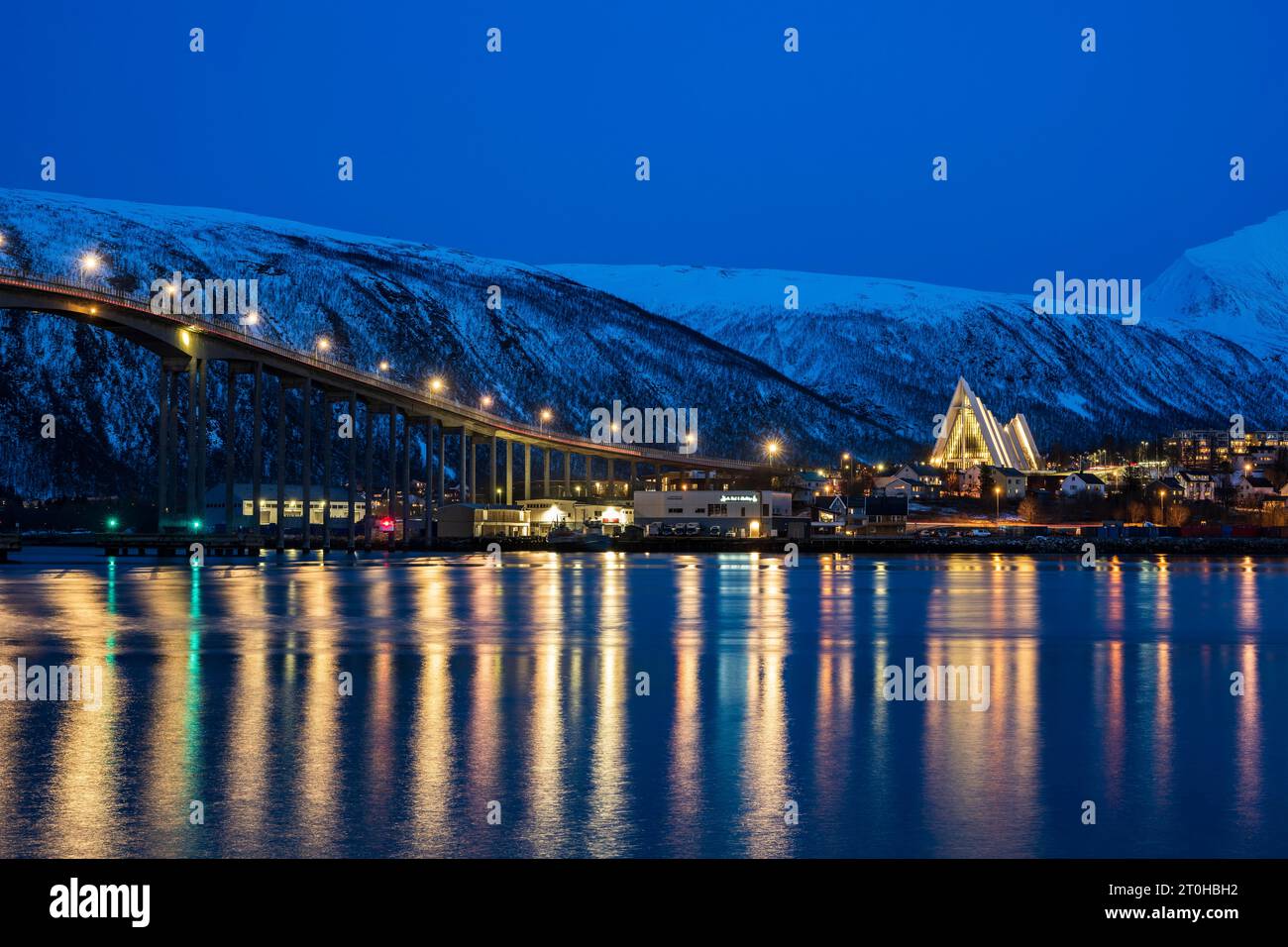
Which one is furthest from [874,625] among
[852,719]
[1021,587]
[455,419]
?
[455,419]

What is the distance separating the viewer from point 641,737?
20859 millimetres

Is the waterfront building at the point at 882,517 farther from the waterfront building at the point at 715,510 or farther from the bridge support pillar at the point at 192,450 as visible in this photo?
the bridge support pillar at the point at 192,450

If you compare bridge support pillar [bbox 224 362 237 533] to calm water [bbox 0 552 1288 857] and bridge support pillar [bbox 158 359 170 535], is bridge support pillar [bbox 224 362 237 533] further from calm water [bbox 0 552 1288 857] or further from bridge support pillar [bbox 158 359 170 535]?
calm water [bbox 0 552 1288 857]

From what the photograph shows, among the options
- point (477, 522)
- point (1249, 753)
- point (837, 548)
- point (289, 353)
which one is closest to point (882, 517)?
point (837, 548)

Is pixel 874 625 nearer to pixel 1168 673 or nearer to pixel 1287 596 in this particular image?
pixel 1168 673

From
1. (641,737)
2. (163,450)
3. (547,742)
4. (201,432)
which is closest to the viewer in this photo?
(547,742)

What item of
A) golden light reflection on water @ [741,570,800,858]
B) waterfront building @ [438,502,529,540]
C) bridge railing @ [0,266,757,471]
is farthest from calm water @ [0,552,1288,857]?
waterfront building @ [438,502,529,540]

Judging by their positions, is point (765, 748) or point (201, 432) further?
point (201, 432)

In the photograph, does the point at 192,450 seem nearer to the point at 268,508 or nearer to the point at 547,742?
the point at 268,508

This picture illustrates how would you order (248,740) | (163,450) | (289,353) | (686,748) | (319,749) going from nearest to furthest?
(319,749)
(686,748)
(248,740)
(163,450)
(289,353)

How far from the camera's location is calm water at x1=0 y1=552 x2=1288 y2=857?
49.5ft

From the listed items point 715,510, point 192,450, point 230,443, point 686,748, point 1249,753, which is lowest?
point 1249,753

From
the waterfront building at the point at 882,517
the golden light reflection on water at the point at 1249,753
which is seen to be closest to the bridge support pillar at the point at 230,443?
the waterfront building at the point at 882,517

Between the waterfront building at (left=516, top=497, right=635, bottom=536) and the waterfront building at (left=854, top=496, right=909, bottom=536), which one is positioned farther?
the waterfront building at (left=516, top=497, right=635, bottom=536)
